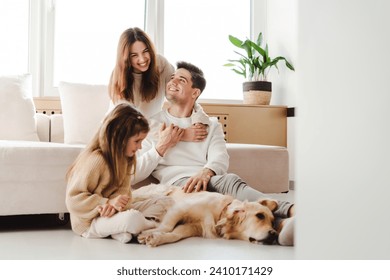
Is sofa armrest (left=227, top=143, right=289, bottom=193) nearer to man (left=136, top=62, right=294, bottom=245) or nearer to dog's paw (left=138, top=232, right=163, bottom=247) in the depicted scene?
man (left=136, top=62, right=294, bottom=245)

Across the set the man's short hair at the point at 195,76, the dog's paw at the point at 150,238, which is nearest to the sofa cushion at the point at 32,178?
the dog's paw at the point at 150,238

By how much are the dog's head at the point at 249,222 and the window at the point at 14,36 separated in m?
2.23

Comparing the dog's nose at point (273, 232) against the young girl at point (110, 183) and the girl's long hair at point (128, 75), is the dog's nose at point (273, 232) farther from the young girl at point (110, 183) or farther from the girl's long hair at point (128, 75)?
the girl's long hair at point (128, 75)

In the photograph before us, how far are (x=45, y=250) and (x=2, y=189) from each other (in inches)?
16.8

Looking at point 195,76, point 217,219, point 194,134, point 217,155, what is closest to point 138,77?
point 195,76

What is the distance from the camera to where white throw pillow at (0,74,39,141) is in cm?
254

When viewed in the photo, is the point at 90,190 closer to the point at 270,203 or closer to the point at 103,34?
the point at 270,203

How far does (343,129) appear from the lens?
24 centimetres

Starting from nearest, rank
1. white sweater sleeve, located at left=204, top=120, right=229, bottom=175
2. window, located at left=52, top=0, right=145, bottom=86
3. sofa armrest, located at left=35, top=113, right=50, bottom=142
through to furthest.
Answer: white sweater sleeve, located at left=204, top=120, right=229, bottom=175
sofa armrest, located at left=35, top=113, right=50, bottom=142
window, located at left=52, top=0, right=145, bottom=86

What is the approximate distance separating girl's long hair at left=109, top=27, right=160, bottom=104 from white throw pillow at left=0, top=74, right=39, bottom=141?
0.76 m

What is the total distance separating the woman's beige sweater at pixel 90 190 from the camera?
5.54ft

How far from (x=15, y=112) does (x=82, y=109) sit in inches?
13.4

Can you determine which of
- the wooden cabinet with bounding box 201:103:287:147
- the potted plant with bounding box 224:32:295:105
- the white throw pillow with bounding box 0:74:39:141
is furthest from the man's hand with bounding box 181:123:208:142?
the potted plant with bounding box 224:32:295:105
